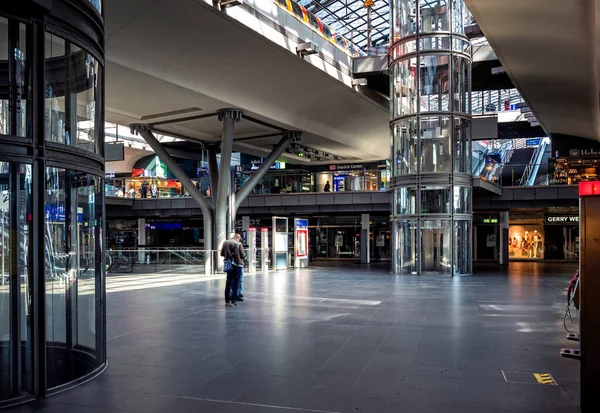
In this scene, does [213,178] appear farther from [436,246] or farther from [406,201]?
[436,246]

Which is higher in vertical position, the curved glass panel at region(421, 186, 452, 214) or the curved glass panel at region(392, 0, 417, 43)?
the curved glass panel at region(392, 0, 417, 43)

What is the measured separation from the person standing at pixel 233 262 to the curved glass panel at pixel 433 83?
43.2 feet

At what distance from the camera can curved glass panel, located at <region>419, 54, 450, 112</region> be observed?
23.0 m

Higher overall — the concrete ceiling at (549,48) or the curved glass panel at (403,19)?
the curved glass panel at (403,19)

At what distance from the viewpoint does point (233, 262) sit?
12.7m

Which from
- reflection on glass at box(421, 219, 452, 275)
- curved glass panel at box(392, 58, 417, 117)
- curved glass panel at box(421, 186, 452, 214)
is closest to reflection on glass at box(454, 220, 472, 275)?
reflection on glass at box(421, 219, 452, 275)

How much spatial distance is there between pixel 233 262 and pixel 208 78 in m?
11.6

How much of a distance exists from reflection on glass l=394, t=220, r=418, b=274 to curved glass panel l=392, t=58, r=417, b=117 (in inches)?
184

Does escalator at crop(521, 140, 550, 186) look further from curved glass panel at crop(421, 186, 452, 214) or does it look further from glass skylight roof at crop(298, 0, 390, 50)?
glass skylight roof at crop(298, 0, 390, 50)

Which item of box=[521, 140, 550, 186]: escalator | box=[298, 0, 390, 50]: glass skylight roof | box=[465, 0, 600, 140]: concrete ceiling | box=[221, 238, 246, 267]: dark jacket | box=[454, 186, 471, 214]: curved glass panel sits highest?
box=[298, 0, 390, 50]: glass skylight roof

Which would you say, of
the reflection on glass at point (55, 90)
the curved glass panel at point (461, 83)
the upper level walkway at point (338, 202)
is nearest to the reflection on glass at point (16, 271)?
the reflection on glass at point (55, 90)

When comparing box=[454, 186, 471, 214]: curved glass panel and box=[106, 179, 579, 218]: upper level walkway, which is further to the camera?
box=[106, 179, 579, 218]: upper level walkway

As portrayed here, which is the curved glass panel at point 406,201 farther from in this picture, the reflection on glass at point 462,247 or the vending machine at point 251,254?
the vending machine at point 251,254

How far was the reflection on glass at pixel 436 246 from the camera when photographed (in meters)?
22.3
